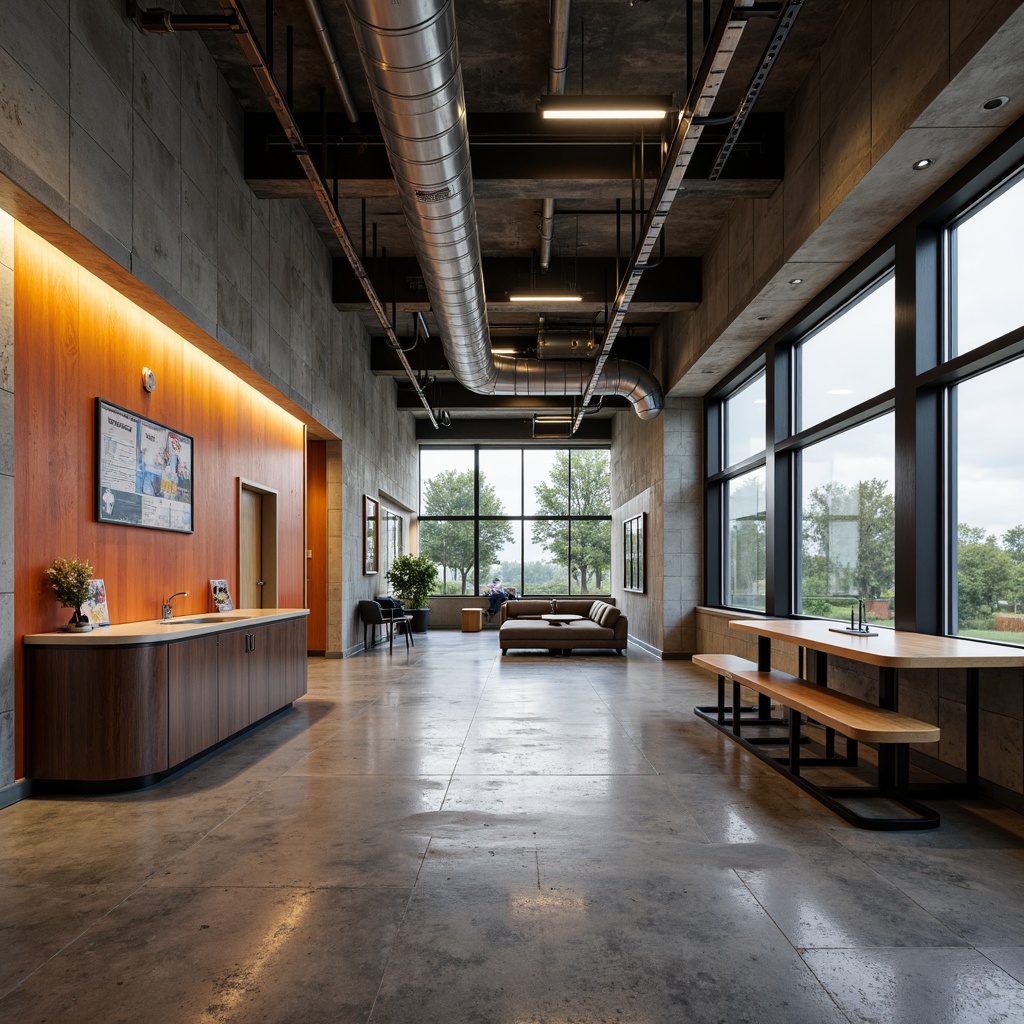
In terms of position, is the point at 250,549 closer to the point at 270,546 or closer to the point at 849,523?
the point at 270,546

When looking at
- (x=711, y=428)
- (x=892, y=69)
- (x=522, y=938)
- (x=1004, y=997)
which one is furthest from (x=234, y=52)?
(x=711, y=428)

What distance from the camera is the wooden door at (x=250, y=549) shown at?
7.61 m

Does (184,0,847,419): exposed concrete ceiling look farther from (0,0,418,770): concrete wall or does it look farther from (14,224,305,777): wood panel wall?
(14,224,305,777): wood panel wall

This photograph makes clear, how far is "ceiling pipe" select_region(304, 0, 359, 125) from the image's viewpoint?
473 centimetres

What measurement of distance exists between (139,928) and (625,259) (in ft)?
26.9

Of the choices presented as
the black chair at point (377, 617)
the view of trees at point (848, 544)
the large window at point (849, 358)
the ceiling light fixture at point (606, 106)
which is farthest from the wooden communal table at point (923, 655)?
the black chair at point (377, 617)

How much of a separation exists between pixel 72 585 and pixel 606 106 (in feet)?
12.6

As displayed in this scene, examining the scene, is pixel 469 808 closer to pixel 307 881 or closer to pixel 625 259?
pixel 307 881

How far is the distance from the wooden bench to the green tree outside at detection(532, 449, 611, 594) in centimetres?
1268

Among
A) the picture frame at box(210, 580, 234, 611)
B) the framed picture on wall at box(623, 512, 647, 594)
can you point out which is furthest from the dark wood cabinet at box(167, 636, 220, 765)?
the framed picture on wall at box(623, 512, 647, 594)

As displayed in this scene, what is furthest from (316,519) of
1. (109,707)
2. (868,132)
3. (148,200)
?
(868,132)

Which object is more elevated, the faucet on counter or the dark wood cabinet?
the faucet on counter

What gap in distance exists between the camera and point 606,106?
4156 mm

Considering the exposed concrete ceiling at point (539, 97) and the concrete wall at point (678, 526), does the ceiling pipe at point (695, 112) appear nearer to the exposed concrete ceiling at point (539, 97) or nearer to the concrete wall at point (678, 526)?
the exposed concrete ceiling at point (539, 97)
